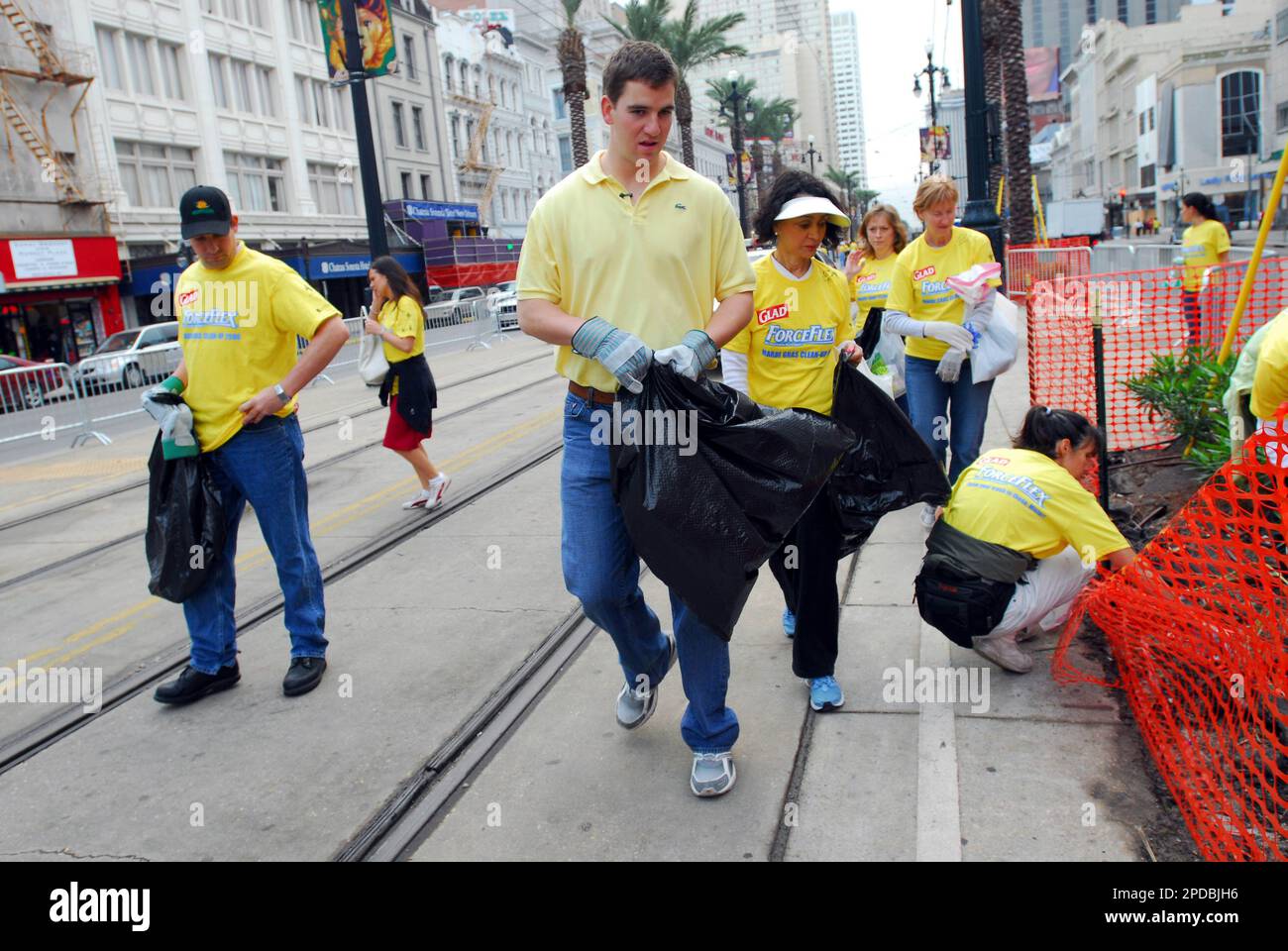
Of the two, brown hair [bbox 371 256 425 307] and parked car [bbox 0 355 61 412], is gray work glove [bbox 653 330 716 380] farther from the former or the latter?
parked car [bbox 0 355 61 412]

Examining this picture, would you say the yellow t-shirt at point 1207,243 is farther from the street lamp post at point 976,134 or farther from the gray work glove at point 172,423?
the gray work glove at point 172,423

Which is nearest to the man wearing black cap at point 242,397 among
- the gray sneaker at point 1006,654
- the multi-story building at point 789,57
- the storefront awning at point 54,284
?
the gray sneaker at point 1006,654

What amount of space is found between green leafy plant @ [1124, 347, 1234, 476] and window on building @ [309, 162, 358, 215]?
38894mm

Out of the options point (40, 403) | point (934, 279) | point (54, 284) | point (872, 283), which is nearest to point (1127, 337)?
point (872, 283)

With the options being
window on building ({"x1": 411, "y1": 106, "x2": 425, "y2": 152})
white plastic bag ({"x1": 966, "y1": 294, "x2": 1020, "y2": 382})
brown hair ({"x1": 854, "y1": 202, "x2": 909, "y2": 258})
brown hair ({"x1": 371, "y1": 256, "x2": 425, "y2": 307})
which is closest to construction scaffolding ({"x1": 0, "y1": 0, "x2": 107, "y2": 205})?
window on building ({"x1": 411, "y1": 106, "x2": 425, "y2": 152})

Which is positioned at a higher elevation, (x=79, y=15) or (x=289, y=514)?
(x=79, y=15)

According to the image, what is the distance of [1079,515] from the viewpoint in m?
3.85

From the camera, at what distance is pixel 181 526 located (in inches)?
162

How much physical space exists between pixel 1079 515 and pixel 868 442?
853 millimetres

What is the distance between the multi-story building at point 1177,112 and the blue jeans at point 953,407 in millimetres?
58339
